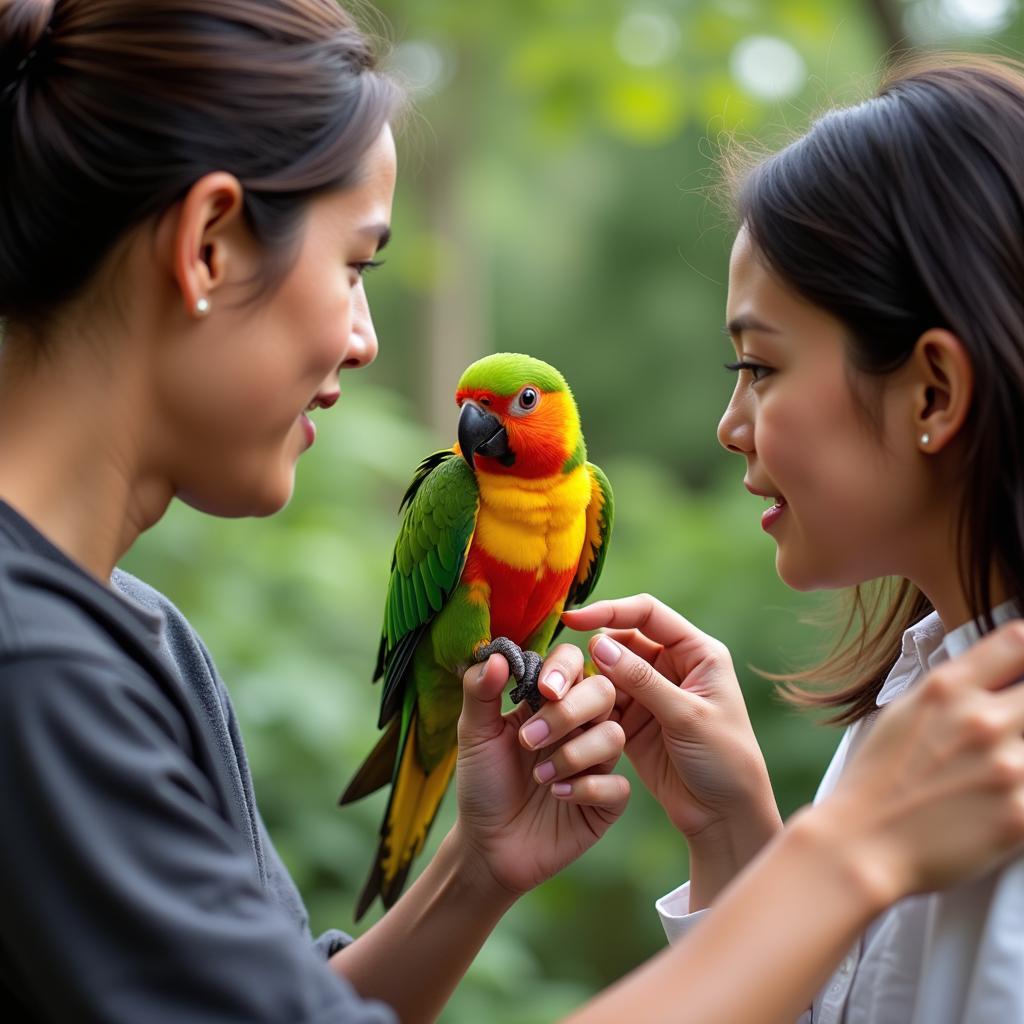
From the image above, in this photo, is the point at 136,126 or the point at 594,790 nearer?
the point at 136,126

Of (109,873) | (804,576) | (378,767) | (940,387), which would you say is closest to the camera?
(109,873)

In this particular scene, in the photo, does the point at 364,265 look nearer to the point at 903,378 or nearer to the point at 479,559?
the point at 903,378

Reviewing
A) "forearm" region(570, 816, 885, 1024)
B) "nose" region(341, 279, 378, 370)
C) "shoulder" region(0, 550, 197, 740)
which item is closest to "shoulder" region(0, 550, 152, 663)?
"shoulder" region(0, 550, 197, 740)

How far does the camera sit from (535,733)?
1186 millimetres

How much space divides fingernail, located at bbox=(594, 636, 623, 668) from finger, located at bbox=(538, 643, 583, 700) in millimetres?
38

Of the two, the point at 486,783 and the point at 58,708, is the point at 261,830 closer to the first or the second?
the point at 486,783

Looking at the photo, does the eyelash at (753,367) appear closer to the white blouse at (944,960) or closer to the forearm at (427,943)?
the white blouse at (944,960)

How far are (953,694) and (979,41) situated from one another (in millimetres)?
2181

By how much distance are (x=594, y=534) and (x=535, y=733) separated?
1.51 feet

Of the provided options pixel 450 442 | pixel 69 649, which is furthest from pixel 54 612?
pixel 450 442

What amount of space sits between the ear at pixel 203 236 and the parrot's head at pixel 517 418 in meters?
0.67

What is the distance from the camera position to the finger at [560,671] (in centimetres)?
118

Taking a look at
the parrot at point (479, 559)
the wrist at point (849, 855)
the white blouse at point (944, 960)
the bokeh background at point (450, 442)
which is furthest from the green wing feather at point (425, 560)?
the wrist at point (849, 855)

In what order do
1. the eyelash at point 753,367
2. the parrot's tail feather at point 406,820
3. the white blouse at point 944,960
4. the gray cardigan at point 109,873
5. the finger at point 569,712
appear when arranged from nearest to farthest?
the gray cardigan at point 109,873
the white blouse at point 944,960
the eyelash at point 753,367
the finger at point 569,712
the parrot's tail feather at point 406,820
